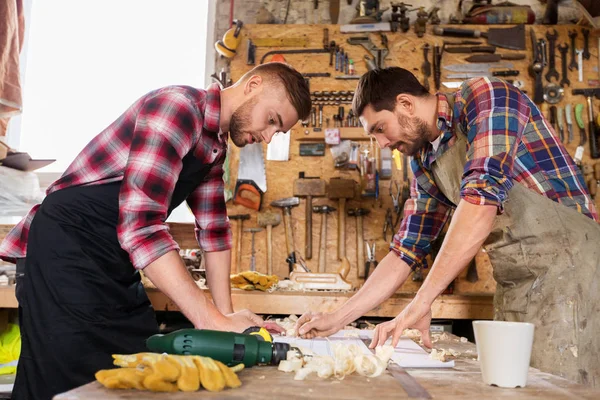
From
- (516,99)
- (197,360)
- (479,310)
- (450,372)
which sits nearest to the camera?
(197,360)

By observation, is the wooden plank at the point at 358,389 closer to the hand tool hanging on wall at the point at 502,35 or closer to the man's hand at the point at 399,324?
the man's hand at the point at 399,324

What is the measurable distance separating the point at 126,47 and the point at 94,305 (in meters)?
3.68

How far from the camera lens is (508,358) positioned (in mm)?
1042

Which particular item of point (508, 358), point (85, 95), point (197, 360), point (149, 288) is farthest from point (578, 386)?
point (85, 95)

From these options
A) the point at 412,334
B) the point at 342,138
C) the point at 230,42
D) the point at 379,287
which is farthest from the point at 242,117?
the point at 230,42

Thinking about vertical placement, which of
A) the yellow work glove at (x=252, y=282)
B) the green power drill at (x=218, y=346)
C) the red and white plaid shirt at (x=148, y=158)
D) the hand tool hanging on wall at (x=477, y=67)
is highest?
the hand tool hanging on wall at (x=477, y=67)

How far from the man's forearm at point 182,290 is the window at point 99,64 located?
135 inches

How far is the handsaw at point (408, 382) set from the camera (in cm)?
98

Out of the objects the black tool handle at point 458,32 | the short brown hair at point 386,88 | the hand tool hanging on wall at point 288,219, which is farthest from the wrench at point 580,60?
the short brown hair at point 386,88

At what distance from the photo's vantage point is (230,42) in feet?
14.6

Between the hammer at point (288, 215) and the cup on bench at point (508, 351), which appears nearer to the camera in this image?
the cup on bench at point (508, 351)

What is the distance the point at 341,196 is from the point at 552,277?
8.04 feet

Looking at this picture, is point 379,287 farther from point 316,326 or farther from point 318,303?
point 318,303

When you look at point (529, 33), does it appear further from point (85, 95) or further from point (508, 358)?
point (508, 358)
